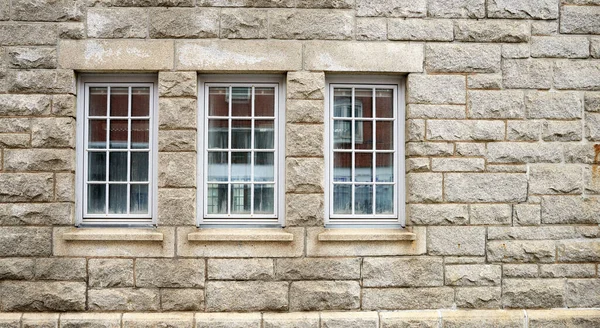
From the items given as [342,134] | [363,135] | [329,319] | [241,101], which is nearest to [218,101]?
[241,101]

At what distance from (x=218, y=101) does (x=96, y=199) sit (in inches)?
68.3

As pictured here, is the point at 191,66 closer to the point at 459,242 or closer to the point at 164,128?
the point at 164,128

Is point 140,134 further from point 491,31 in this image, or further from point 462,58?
point 491,31

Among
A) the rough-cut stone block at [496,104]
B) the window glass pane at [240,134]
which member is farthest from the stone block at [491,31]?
the window glass pane at [240,134]

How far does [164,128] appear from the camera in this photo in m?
6.38

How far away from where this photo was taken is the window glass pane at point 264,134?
6648mm

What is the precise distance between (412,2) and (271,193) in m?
2.61

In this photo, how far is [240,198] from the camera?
261 inches

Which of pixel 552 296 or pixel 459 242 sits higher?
pixel 459 242

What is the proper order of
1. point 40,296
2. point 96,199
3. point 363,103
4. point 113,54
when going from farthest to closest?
Result: point 363,103
point 96,199
point 113,54
point 40,296

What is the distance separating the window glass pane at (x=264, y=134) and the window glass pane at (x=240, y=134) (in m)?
0.09

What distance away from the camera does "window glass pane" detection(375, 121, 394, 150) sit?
6.70m

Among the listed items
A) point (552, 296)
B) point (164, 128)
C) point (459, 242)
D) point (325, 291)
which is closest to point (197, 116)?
point (164, 128)

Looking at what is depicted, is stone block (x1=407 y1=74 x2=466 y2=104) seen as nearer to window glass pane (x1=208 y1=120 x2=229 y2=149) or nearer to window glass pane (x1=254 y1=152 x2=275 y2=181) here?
window glass pane (x1=254 y1=152 x2=275 y2=181)
